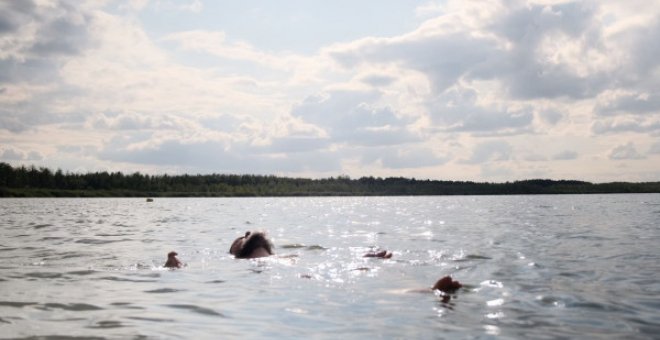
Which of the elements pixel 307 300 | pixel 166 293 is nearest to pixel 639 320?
pixel 307 300

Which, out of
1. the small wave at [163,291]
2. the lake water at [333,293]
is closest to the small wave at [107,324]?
the lake water at [333,293]

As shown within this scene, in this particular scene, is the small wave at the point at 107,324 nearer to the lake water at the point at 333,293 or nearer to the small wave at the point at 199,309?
the lake water at the point at 333,293

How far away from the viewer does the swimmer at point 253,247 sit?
20234mm

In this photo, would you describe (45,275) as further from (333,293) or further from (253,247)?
(333,293)

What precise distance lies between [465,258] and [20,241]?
19.2m

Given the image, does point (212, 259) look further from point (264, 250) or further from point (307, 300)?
point (307, 300)

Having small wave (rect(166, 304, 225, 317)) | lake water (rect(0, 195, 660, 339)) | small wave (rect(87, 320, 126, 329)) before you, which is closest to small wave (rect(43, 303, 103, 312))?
lake water (rect(0, 195, 660, 339))

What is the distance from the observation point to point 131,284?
13.8m

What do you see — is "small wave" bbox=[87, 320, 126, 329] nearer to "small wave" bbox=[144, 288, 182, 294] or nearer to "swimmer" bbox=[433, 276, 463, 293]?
"small wave" bbox=[144, 288, 182, 294]

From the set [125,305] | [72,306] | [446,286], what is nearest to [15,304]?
[72,306]

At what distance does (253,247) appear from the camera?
2031cm

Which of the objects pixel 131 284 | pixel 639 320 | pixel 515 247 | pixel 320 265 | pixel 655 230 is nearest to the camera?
pixel 639 320

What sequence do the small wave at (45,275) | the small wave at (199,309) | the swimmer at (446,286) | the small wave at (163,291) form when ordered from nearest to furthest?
the small wave at (199,309) < the swimmer at (446,286) < the small wave at (163,291) < the small wave at (45,275)

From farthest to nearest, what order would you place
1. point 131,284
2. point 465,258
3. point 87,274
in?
point 465,258
point 87,274
point 131,284
